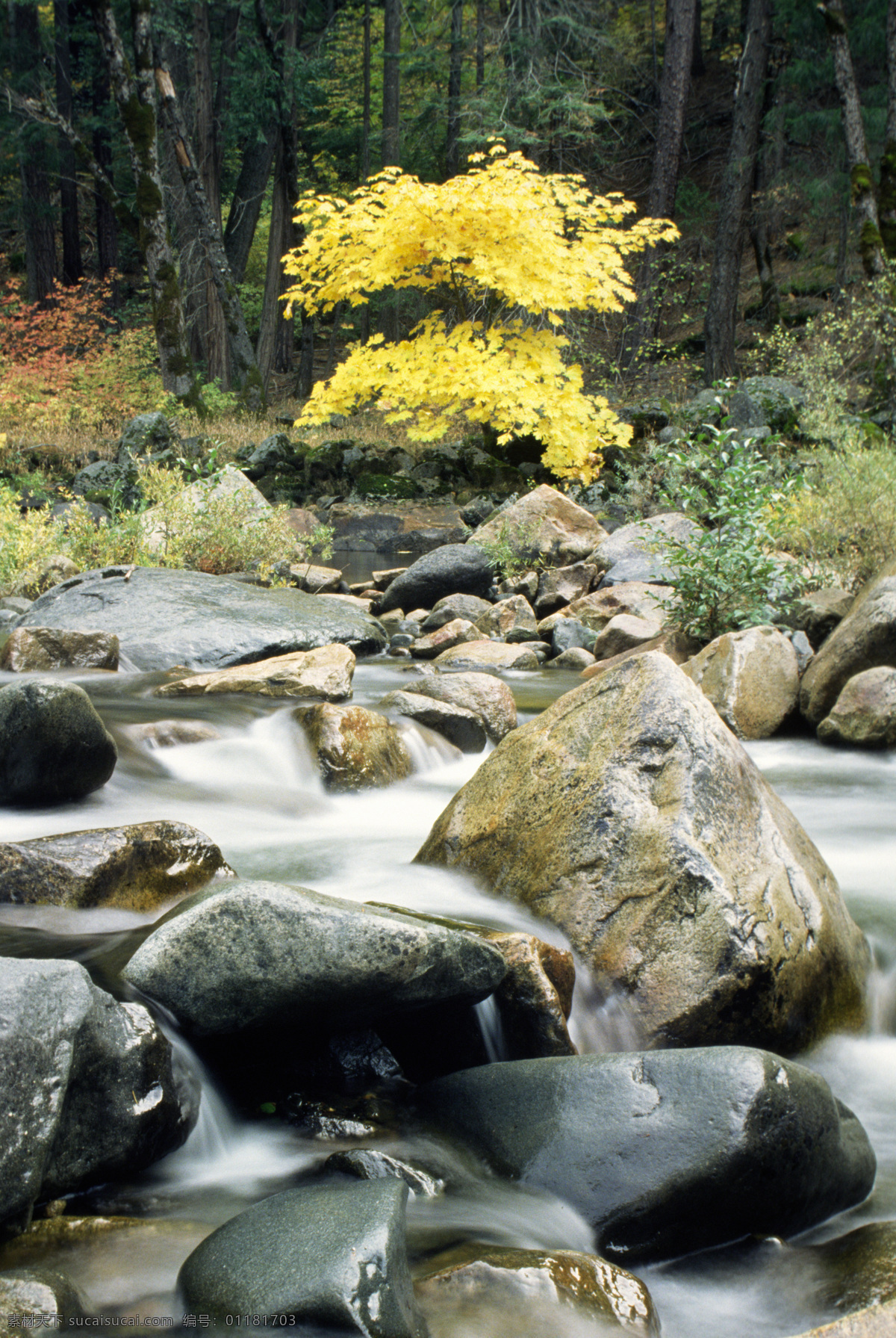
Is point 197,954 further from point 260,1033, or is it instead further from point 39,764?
point 39,764

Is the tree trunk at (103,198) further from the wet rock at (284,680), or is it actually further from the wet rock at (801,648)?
the wet rock at (801,648)

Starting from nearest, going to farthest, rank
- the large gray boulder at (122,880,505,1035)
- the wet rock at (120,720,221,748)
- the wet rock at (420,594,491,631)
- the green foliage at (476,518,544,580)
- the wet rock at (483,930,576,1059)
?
1. the large gray boulder at (122,880,505,1035)
2. the wet rock at (483,930,576,1059)
3. the wet rock at (120,720,221,748)
4. the wet rock at (420,594,491,631)
5. the green foliage at (476,518,544,580)

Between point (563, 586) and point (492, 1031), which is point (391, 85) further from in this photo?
point (492, 1031)

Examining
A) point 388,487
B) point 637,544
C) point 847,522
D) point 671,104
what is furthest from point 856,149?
point 847,522

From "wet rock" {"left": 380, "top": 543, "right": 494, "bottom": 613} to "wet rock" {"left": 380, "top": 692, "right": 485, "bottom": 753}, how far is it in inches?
203

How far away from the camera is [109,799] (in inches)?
169

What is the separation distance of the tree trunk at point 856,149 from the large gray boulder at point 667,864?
1372 centimetres

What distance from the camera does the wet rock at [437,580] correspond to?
35.2 ft

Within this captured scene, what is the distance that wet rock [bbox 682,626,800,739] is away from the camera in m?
5.89

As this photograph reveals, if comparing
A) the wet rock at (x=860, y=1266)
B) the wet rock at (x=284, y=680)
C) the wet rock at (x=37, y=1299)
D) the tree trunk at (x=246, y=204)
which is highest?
the tree trunk at (x=246, y=204)

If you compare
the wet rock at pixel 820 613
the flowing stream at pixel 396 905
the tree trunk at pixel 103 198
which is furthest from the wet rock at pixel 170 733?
the tree trunk at pixel 103 198

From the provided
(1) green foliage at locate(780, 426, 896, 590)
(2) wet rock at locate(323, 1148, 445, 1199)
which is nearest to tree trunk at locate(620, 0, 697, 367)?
(1) green foliage at locate(780, 426, 896, 590)

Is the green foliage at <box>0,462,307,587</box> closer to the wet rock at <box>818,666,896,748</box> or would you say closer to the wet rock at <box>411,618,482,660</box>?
the wet rock at <box>411,618,482,660</box>

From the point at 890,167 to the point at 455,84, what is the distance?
40.2 ft
